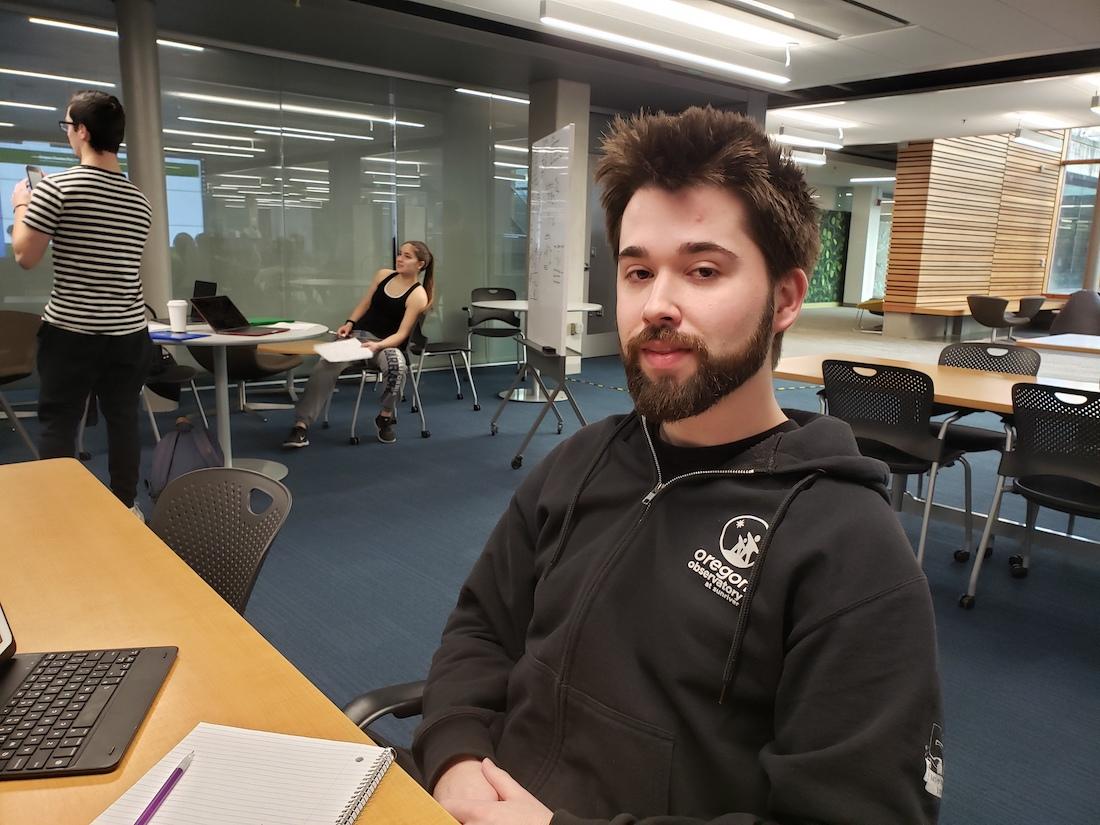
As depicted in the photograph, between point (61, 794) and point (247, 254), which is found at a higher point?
point (247, 254)

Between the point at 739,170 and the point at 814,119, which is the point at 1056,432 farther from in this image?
the point at 814,119

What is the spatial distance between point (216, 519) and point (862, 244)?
60.9 ft

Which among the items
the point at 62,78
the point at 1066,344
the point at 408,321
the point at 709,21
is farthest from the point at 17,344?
the point at 1066,344

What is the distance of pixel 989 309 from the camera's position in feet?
33.4

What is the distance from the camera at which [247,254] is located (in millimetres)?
6352

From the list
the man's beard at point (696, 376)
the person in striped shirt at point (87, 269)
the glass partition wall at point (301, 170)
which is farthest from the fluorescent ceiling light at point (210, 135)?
the man's beard at point (696, 376)

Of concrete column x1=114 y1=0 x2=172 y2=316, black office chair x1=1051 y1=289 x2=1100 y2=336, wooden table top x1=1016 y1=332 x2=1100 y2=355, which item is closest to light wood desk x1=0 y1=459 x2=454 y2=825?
concrete column x1=114 y1=0 x2=172 y2=316

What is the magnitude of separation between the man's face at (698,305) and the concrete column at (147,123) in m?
5.02

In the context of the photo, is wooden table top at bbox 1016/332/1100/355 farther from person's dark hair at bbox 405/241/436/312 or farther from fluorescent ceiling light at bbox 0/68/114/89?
fluorescent ceiling light at bbox 0/68/114/89

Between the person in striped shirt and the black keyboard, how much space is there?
2166 mm

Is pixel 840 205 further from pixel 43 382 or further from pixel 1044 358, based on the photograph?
pixel 43 382

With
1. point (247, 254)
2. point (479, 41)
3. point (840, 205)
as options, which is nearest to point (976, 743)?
point (479, 41)

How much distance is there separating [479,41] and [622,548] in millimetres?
5532

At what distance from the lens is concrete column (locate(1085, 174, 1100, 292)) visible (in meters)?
11.3
